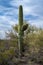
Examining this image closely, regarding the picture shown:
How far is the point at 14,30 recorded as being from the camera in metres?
27.2

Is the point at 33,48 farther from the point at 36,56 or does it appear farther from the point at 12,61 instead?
the point at 12,61

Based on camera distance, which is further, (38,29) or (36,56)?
(38,29)

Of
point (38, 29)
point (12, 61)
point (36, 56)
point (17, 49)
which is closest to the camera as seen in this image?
point (12, 61)

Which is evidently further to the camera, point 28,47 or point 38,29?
point 38,29

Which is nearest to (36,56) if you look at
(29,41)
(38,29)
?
(29,41)

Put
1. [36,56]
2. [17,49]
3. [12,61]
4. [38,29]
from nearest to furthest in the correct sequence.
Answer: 1. [12,61]
2. [36,56]
3. [17,49]
4. [38,29]

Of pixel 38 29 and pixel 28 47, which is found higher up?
pixel 38 29

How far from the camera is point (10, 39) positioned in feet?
89.4

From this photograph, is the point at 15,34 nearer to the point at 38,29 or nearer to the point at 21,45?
the point at 38,29

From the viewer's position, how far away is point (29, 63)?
796 inches

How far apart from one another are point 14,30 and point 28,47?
3.51 m

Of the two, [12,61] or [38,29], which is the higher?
[38,29]

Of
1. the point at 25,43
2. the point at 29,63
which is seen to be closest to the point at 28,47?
the point at 25,43

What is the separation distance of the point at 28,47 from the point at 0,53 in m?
5.14
